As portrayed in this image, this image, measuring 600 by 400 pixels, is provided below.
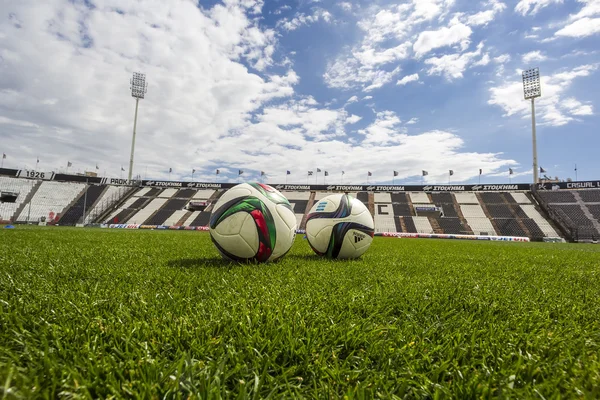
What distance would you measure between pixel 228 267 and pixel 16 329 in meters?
2.40

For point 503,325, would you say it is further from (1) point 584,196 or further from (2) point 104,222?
(1) point 584,196

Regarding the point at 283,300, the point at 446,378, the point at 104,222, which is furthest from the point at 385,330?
the point at 104,222

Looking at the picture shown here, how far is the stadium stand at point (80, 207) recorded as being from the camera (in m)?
41.2

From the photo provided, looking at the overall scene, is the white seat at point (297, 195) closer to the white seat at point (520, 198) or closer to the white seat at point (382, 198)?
the white seat at point (382, 198)

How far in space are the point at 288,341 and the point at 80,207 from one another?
53284 mm

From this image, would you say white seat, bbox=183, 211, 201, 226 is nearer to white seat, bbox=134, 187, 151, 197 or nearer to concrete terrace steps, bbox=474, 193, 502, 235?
white seat, bbox=134, 187, 151, 197

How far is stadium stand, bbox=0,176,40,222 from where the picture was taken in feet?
129

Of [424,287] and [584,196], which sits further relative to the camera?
[584,196]

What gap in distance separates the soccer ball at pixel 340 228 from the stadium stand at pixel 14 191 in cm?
4965

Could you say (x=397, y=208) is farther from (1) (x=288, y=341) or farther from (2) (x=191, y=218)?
(1) (x=288, y=341)

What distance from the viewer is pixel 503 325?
202cm

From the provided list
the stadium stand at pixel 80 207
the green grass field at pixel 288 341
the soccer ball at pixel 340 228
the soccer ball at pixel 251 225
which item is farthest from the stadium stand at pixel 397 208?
the green grass field at pixel 288 341

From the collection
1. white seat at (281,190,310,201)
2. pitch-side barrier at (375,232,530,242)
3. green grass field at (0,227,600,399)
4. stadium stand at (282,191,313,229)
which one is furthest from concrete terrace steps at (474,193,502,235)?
green grass field at (0,227,600,399)

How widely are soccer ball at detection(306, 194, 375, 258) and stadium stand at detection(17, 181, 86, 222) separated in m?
48.3
